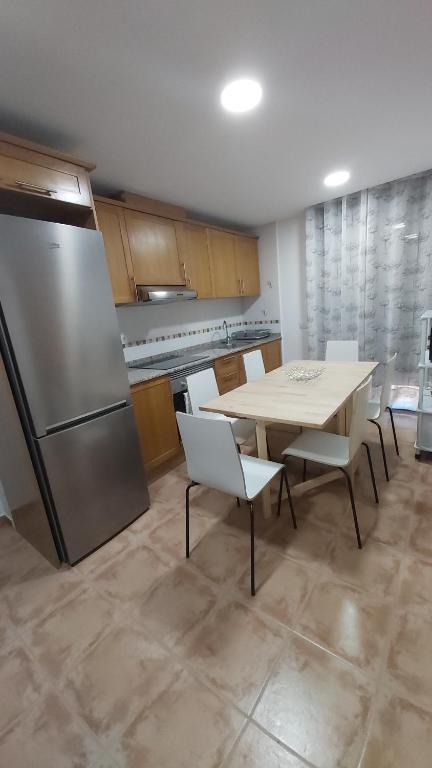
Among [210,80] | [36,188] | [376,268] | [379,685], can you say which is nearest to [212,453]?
[379,685]

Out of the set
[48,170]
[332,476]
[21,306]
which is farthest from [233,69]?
[332,476]

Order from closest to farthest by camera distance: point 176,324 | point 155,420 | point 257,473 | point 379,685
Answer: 1. point 379,685
2. point 257,473
3. point 155,420
4. point 176,324

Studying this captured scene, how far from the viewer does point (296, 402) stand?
1.69 meters

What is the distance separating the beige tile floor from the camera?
95 centimetres

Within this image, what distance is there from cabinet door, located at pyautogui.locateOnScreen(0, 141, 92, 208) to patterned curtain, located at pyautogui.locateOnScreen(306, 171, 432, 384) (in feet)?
8.89

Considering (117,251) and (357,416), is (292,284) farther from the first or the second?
(357,416)

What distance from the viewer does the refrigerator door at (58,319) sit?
138 centimetres

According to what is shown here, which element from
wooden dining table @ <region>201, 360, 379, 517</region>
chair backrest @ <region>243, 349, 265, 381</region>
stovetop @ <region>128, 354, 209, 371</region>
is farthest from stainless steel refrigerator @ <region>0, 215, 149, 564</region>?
chair backrest @ <region>243, 349, 265, 381</region>

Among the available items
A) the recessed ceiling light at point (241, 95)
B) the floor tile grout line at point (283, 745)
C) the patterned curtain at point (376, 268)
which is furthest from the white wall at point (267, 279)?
the floor tile grout line at point (283, 745)

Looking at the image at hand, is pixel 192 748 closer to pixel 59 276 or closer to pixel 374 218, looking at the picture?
pixel 59 276

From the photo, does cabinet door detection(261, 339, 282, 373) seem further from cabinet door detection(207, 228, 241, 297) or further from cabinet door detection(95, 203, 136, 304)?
cabinet door detection(95, 203, 136, 304)

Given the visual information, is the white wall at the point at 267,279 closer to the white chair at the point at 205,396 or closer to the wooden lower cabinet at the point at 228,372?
the wooden lower cabinet at the point at 228,372

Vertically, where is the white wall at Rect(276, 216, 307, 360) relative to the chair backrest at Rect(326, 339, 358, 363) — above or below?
above

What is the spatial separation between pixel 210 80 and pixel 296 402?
5.27 ft
